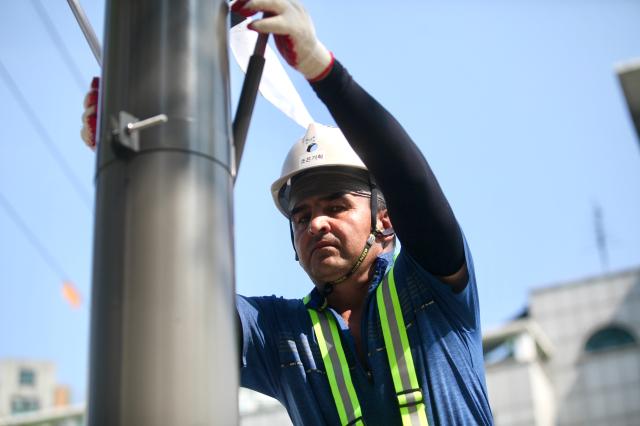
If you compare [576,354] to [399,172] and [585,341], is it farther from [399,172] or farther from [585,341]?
[399,172]

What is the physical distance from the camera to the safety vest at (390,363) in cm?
397

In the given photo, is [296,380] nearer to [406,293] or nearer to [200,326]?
[406,293]

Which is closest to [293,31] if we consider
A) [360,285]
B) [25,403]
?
[360,285]

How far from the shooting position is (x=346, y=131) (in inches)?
139

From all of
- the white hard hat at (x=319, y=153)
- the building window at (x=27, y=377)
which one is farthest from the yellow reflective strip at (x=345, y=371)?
the building window at (x=27, y=377)

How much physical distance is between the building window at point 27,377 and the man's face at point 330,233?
67.6 meters

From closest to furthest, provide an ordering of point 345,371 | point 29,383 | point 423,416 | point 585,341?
point 423,416 < point 345,371 < point 585,341 < point 29,383

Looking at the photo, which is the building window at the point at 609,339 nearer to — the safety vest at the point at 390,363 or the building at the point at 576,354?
A: the building at the point at 576,354

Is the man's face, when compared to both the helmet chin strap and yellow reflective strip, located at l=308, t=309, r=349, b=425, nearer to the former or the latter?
the helmet chin strap

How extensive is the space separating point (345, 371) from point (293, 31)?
1.62m

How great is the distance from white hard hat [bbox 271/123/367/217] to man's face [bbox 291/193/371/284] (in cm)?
18

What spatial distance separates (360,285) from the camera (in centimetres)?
466

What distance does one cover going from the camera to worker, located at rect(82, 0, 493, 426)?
351cm

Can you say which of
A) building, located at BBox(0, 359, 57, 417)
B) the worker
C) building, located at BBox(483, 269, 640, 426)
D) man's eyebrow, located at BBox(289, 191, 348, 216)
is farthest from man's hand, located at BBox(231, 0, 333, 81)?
building, located at BBox(0, 359, 57, 417)
